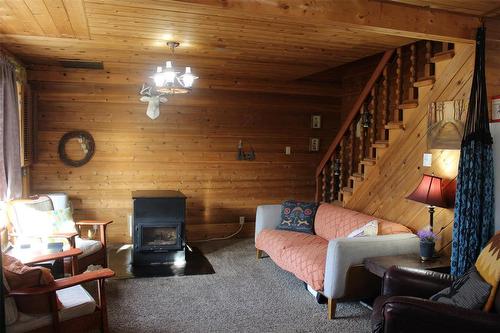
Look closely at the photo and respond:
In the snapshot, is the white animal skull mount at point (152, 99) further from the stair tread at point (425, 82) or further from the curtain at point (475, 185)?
the curtain at point (475, 185)

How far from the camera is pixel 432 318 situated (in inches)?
87.7

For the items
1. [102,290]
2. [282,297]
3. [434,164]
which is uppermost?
[434,164]

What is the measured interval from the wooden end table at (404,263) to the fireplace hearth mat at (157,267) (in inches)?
74.1

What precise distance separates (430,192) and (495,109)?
0.80 m

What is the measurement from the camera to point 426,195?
3.39 meters

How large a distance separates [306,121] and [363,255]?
10.9ft

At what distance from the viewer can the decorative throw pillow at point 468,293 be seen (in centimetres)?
235

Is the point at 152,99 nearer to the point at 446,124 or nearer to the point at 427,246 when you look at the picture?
the point at 446,124

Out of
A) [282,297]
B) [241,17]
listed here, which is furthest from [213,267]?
[241,17]

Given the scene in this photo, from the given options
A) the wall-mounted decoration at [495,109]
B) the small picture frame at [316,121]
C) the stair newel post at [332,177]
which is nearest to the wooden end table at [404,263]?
the wall-mounted decoration at [495,109]

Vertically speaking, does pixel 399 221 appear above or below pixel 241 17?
below

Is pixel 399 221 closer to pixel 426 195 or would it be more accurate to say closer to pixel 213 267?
pixel 426 195

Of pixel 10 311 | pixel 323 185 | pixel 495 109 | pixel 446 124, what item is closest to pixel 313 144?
pixel 323 185

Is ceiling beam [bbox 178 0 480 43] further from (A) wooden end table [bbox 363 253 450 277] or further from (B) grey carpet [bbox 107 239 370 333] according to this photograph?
(B) grey carpet [bbox 107 239 370 333]
